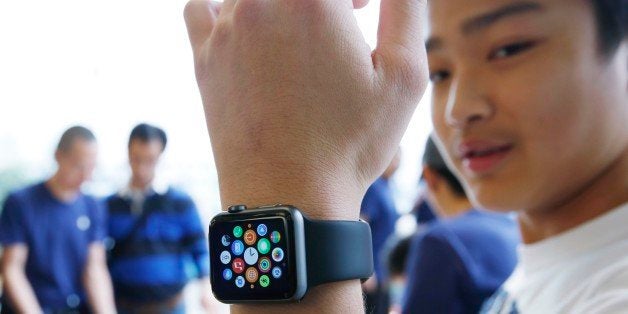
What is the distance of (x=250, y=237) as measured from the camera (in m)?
0.51

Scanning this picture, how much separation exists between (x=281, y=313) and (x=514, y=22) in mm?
430

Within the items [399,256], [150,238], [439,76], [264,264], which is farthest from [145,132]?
[264,264]

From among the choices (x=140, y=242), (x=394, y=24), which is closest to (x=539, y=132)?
(x=394, y=24)

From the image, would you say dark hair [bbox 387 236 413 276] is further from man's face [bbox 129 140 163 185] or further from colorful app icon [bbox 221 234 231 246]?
colorful app icon [bbox 221 234 231 246]

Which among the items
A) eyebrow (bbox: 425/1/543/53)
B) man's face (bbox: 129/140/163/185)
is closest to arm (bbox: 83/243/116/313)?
man's face (bbox: 129/140/163/185)

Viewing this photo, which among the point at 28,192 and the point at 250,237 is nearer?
the point at 250,237

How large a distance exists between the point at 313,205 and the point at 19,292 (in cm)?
183

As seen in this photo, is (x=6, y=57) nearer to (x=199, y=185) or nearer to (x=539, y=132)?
(x=199, y=185)

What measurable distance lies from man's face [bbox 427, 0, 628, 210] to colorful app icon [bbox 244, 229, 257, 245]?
1.09 ft

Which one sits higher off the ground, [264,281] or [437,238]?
[264,281]

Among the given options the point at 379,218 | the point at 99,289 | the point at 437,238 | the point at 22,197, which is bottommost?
the point at 379,218

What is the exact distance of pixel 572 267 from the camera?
67 centimetres

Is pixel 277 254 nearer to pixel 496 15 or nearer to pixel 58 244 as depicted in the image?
pixel 496 15

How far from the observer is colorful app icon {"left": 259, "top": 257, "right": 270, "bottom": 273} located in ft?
1.62
